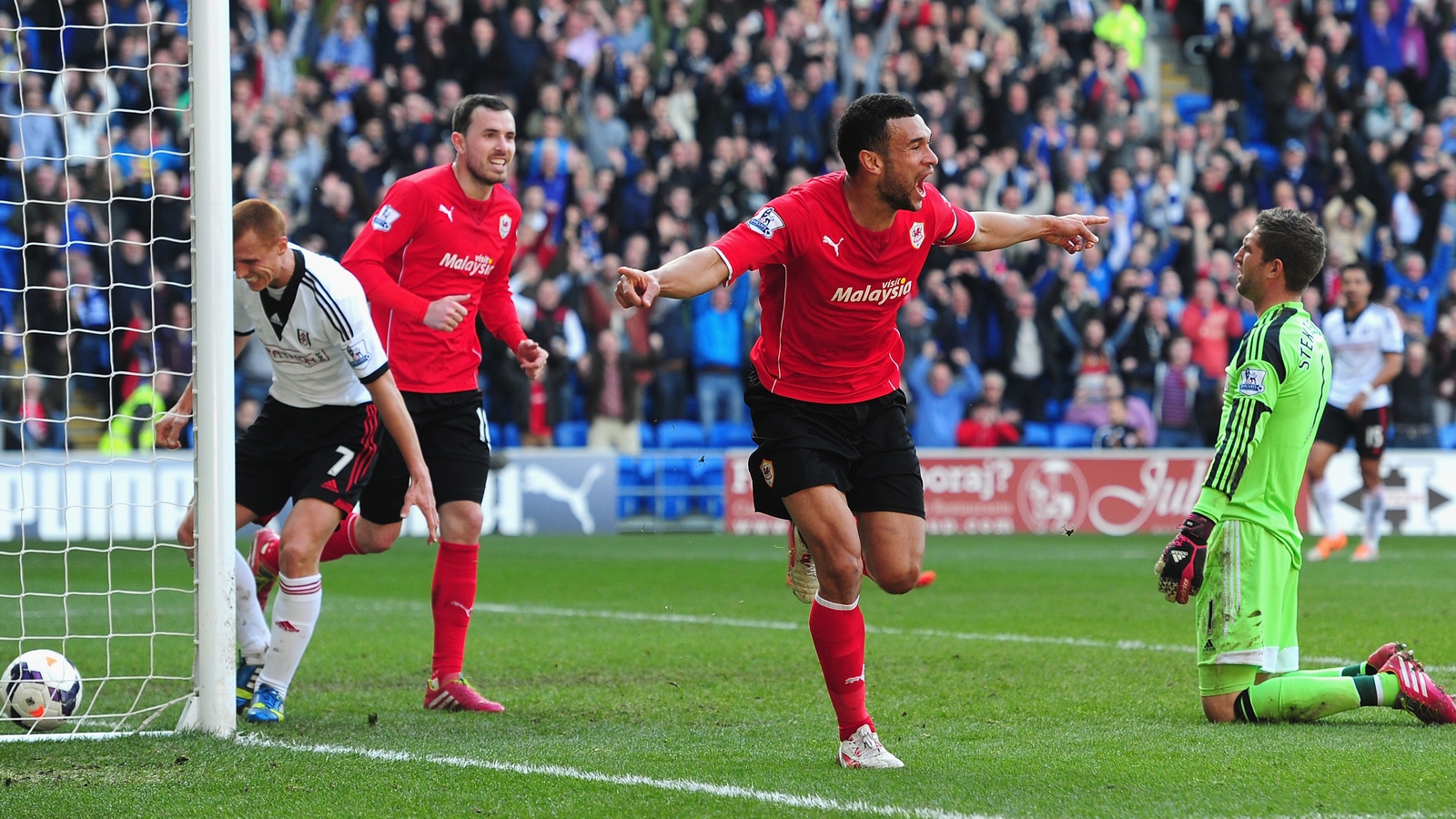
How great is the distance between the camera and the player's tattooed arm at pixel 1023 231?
575cm

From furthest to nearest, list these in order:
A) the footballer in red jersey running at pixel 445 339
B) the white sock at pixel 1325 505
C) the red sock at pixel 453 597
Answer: the white sock at pixel 1325 505, the footballer in red jersey running at pixel 445 339, the red sock at pixel 453 597

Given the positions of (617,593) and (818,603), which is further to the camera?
(617,593)

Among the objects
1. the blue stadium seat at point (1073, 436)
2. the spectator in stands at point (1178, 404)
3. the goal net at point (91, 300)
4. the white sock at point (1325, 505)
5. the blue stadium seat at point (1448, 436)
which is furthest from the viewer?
the blue stadium seat at point (1448, 436)

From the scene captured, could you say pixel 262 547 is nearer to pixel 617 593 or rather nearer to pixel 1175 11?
pixel 617 593

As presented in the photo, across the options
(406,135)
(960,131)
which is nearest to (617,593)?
(406,135)

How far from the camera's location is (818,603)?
5250 millimetres

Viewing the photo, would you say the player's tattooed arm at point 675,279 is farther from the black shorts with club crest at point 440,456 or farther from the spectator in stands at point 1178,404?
the spectator in stands at point 1178,404

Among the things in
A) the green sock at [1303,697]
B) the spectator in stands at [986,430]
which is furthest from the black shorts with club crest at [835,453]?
the spectator in stands at [986,430]

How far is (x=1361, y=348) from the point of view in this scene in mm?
13570

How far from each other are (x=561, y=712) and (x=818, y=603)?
5.28 feet

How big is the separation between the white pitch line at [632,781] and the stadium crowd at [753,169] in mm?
10612

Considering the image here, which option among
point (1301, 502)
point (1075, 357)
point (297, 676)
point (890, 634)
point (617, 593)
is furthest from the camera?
point (1075, 357)

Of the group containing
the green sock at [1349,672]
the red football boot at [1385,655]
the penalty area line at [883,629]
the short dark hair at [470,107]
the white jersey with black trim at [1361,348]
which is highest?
the short dark hair at [470,107]

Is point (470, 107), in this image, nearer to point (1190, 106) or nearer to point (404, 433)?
point (404, 433)
